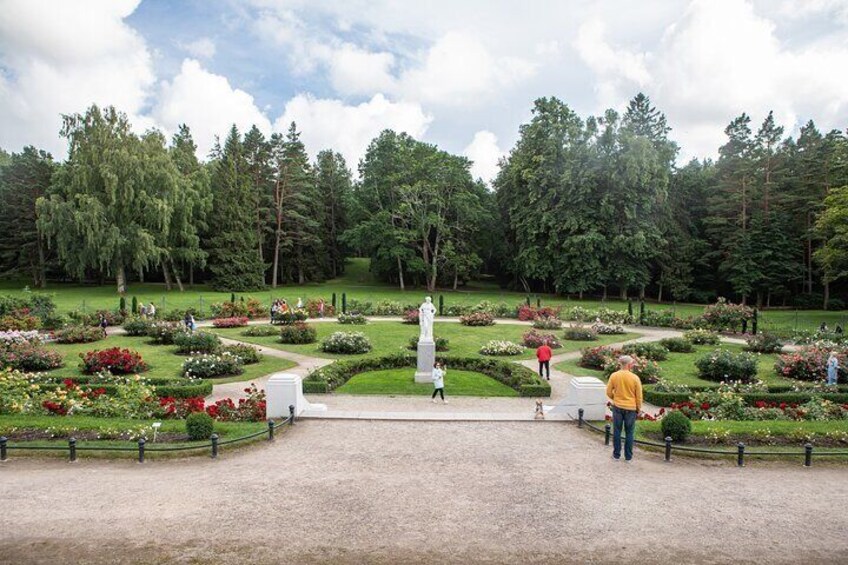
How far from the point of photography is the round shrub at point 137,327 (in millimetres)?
28188

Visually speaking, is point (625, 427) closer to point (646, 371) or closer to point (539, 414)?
point (539, 414)

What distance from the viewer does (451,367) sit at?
22.1 m

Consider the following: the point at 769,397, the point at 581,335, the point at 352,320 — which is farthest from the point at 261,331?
the point at 769,397

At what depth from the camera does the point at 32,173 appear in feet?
205

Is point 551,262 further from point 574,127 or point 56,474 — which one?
point 56,474

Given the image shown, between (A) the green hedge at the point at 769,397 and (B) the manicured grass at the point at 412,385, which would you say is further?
(B) the manicured grass at the point at 412,385

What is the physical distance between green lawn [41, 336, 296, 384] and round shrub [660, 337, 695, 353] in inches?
696

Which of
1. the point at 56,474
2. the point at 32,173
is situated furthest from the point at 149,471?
the point at 32,173

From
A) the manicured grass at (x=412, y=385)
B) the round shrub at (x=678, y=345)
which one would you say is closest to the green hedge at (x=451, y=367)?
the manicured grass at (x=412, y=385)

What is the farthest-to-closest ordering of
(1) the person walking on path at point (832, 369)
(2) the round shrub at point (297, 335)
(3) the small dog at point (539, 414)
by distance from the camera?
1. (2) the round shrub at point (297, 335)
2. (1) the person walking on path at point (832, 369)
3. (3) the small dog at point (539, 414)

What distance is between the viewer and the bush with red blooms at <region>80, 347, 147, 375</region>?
1967cm

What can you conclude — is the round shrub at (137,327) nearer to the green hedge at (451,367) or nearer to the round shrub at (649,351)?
the green hedge at (451,367)

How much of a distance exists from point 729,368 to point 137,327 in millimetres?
27188

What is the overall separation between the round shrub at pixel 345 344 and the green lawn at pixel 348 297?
16.5 metres
